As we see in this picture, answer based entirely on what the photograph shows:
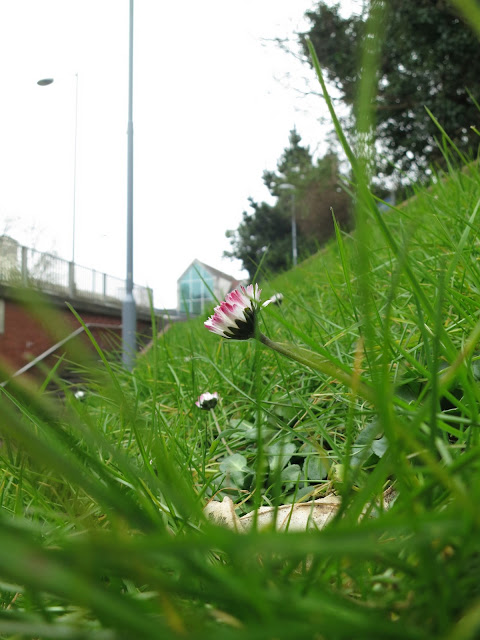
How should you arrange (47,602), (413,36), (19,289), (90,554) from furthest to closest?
(413,36) → (47,602) → (19,289) → (90,554)

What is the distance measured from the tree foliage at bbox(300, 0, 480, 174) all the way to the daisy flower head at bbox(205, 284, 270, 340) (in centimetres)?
738

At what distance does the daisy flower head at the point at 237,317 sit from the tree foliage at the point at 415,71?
7376 millimetres

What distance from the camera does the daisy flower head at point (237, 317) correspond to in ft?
2.05

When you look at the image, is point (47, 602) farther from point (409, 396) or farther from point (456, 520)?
point (409, 396)

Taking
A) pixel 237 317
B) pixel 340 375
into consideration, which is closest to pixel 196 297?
pixel 237 317

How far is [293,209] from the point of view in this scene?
698 inches

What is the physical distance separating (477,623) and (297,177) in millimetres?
14456

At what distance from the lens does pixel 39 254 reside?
1256 centimetres

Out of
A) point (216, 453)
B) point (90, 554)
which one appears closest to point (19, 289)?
point (90, 554)

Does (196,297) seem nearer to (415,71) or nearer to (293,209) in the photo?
(415,71)

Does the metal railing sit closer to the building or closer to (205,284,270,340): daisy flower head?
the building

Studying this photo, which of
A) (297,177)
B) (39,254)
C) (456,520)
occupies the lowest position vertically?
(456,520)

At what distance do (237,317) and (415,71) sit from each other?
989 centimetres

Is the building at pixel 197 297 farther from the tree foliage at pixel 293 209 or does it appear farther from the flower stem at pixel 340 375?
the tree foliage at pixel 293 209
